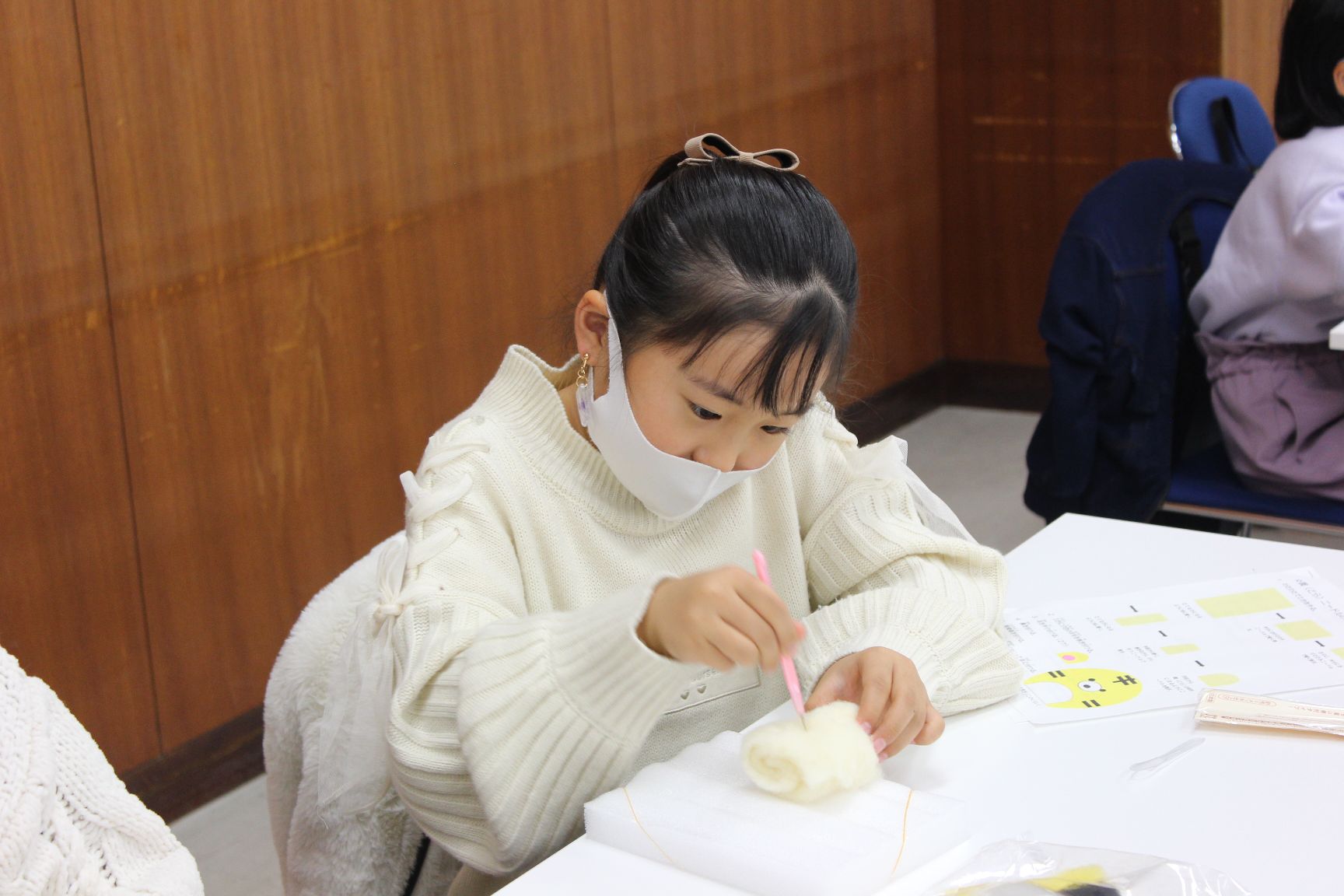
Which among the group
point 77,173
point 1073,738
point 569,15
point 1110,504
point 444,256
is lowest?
point 1110,504

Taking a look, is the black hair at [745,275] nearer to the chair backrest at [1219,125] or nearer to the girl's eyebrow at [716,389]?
the girl's eyebrow at [716,389]

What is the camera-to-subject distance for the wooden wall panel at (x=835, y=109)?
10.3 ft

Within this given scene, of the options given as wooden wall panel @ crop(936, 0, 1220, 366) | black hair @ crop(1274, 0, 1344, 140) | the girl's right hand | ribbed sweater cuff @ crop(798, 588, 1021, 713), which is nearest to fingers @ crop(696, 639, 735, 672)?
the girl's right hand

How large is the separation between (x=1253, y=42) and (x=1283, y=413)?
2.11 metres

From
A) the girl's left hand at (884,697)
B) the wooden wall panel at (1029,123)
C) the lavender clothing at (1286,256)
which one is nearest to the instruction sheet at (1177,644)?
the girl's left hand at (884,697)

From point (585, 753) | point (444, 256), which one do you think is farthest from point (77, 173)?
point (585, 753)

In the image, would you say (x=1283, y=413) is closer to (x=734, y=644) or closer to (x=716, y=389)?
(x=716, y=389)

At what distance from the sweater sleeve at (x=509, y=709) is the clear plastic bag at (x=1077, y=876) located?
243mm

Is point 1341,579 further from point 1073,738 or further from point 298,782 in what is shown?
point 298,782

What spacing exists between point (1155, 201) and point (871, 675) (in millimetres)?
1442

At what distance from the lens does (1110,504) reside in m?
2.32

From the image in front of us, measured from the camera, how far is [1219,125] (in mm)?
2703

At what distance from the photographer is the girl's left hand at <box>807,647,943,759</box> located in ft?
3.67

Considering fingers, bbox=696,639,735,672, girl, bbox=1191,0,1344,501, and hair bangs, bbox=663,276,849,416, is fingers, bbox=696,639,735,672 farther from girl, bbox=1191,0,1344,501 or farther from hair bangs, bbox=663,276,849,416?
girl, bbox=1191,0,1344,501
